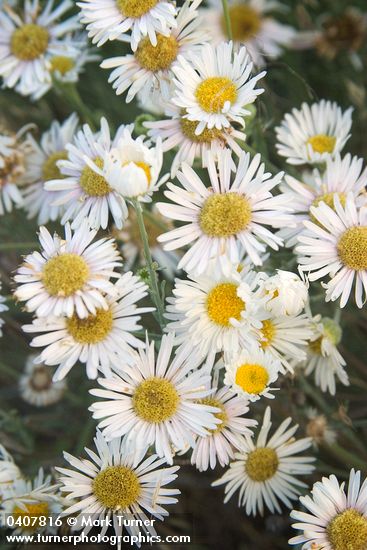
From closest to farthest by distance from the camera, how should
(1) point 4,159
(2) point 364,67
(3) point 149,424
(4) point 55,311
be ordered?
1. (4) point 55,311
2. (3) point 149,424
3. (1) point 4,159
4. (2) point 364,67

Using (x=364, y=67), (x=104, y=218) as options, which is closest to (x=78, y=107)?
(x=104, y=218)

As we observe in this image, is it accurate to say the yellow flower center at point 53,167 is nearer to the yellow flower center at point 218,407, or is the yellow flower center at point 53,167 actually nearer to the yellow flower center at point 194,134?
the yellow flower center at point 194,134

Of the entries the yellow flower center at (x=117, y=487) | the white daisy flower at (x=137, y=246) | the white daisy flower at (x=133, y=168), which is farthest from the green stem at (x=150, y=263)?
the white daisy flower at (x=137, y=246)

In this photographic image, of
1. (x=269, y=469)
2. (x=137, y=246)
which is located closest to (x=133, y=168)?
(x=269, y=469)

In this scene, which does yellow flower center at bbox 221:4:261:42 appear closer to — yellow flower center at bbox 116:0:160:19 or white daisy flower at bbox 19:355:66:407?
yellow flower center at bbox 116:0:160:19

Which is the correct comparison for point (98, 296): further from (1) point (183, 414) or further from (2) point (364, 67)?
(2) point (364, 67)

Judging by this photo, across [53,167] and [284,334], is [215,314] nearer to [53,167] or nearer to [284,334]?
[284,334]

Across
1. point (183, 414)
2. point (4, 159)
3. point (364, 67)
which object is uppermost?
point (364, 67)
